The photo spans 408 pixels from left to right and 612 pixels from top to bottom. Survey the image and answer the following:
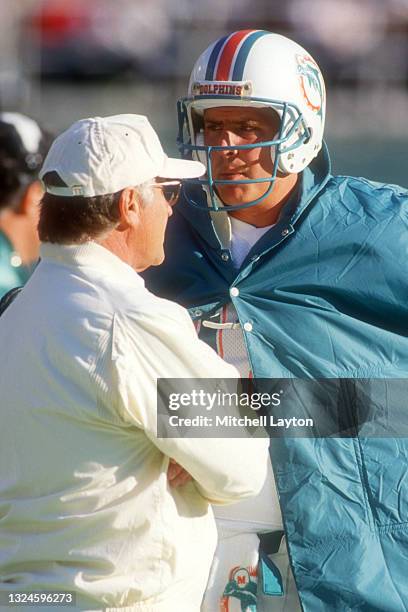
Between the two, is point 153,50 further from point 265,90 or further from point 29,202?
point 265,90

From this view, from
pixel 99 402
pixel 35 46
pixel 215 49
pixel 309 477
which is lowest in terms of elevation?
pixel 35 46

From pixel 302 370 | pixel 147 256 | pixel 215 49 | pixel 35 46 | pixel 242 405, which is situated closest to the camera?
pixel 147 256

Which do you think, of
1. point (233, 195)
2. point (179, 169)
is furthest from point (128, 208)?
point (233, 195)

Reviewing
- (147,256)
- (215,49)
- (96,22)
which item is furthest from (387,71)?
(147,256)

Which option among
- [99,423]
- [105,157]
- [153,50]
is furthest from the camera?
[153,50]

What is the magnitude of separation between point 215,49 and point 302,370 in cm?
88

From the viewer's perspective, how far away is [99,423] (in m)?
2.35

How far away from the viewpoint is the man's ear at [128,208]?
2.46m

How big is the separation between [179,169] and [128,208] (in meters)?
0.21

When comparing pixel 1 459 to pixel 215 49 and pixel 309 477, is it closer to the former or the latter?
pixel 309 477

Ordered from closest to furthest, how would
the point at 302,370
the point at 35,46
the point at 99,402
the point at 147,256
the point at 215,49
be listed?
1. the point at 99,402
2. the point at 147,256
3. the point at 302,370
4. the point at 215,49
5. the point at 35,46

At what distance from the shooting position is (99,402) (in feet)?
7.63

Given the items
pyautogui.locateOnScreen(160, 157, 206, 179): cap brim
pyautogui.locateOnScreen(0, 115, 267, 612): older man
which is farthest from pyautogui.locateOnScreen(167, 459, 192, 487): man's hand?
pyautogui.locateOnScreen(160, 157, 206, 179): cap brim

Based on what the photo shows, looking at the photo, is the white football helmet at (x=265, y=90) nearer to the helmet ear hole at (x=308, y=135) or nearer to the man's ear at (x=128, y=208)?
the helmet ear hole at (x=308, y=135)
